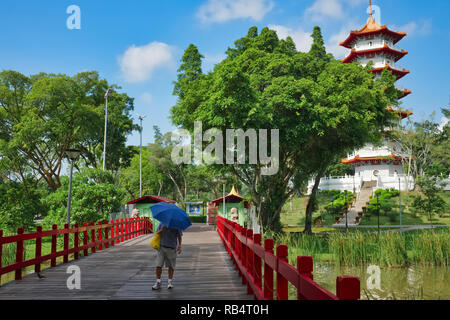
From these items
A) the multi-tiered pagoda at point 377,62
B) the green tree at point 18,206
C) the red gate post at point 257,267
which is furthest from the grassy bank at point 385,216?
the red gate post at point 257,267

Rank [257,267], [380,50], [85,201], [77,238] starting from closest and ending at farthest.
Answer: [257,267]
[77,238]
[85,201]
[380,50]

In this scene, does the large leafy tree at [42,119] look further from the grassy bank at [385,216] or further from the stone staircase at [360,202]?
the stone staircase at [360,202]

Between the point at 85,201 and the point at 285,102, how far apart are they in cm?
1209

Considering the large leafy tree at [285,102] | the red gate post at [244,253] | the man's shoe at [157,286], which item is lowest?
the man's shoe at [157,286]

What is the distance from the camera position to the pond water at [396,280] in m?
10.4

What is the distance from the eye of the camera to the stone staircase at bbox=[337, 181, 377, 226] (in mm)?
39150

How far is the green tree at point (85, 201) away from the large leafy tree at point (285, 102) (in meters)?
6.05

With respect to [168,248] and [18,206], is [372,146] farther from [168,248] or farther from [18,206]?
[168,248]

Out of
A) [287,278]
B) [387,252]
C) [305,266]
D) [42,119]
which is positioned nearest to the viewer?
[305,266]

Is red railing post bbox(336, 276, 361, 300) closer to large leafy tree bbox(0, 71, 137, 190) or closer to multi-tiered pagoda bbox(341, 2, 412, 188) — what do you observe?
large leafy tree bbox(0, 71, 137, 190)

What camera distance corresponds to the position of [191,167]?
55.1m

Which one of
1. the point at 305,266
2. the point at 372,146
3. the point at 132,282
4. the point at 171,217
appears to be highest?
the point at 372,146

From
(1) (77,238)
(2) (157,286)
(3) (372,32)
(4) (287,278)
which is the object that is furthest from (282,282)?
(3) (372,32)

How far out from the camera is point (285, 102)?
1928 centimetres
